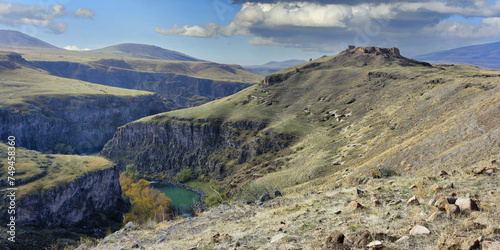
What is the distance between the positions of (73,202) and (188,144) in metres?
72.1

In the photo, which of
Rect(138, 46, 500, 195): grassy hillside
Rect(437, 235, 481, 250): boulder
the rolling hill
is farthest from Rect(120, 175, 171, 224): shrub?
Rect(437, 235, 481, 250): boulder

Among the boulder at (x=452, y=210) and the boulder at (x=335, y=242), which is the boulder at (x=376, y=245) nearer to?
the boulder at (x=335, y=242)

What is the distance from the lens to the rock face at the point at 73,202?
59312mm

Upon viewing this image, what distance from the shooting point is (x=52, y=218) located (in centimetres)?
6419

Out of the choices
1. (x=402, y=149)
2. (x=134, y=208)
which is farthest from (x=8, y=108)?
(x=402, y=149)

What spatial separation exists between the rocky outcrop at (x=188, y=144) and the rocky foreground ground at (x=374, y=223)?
259 feet

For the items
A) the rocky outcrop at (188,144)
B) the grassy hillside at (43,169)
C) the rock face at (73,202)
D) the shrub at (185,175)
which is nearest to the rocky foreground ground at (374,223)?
the rock face at (73,202)

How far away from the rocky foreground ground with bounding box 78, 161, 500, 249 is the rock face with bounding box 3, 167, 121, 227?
179 ft

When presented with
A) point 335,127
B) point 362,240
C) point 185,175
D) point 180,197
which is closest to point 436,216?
point 362,240

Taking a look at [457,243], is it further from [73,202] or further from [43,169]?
[43,169]

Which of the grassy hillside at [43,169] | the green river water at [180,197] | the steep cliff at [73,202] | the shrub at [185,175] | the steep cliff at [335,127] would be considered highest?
the steep cliff at [335,127]

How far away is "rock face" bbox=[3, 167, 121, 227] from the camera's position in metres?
59.3

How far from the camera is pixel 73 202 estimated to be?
6981 centimetres

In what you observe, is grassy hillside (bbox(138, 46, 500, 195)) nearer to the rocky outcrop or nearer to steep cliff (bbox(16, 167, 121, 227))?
the rocky outcrop
